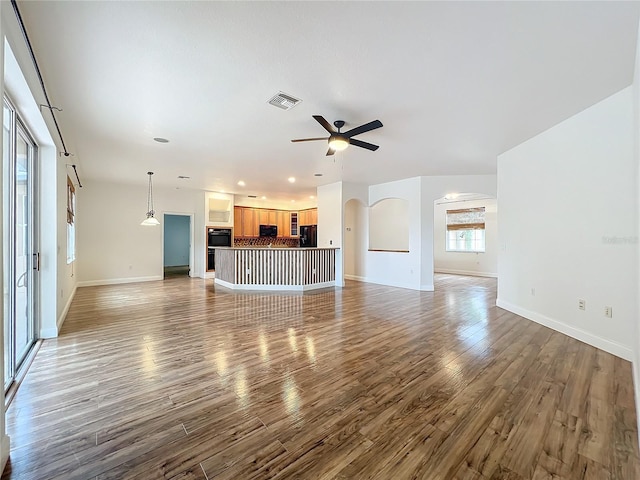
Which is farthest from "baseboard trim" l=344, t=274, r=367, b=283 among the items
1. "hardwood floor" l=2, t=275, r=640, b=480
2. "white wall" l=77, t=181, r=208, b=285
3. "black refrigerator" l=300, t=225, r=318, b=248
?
"white wall" l=77, t=181, r=208, b=285

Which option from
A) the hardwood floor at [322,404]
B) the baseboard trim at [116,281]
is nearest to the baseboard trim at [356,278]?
the hardwood floor at [322,404]

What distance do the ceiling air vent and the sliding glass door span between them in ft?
7.60

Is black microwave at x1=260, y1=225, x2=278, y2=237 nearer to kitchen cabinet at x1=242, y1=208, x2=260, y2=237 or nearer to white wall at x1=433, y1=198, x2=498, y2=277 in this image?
kitchen cabinet at x1=242, y1=208, x2=260, y2=237

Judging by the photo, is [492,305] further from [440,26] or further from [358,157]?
[440,26]

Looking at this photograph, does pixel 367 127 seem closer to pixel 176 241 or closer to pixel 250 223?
pixel 250 223

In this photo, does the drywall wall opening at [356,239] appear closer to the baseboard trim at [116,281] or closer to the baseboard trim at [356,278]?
the baseboard trim at [356,278]

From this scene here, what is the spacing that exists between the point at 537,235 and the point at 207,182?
732 cm

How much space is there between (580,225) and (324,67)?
3.56m

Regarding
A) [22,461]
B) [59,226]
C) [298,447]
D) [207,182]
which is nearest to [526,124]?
[298,447]

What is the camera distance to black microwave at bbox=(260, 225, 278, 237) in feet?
35.4

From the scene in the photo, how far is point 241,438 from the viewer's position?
1.82 m

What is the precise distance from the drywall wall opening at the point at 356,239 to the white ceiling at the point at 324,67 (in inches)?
158

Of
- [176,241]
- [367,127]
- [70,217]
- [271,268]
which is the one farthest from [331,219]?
[176,241]

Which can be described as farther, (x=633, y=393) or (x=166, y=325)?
(x=166, y=325)
